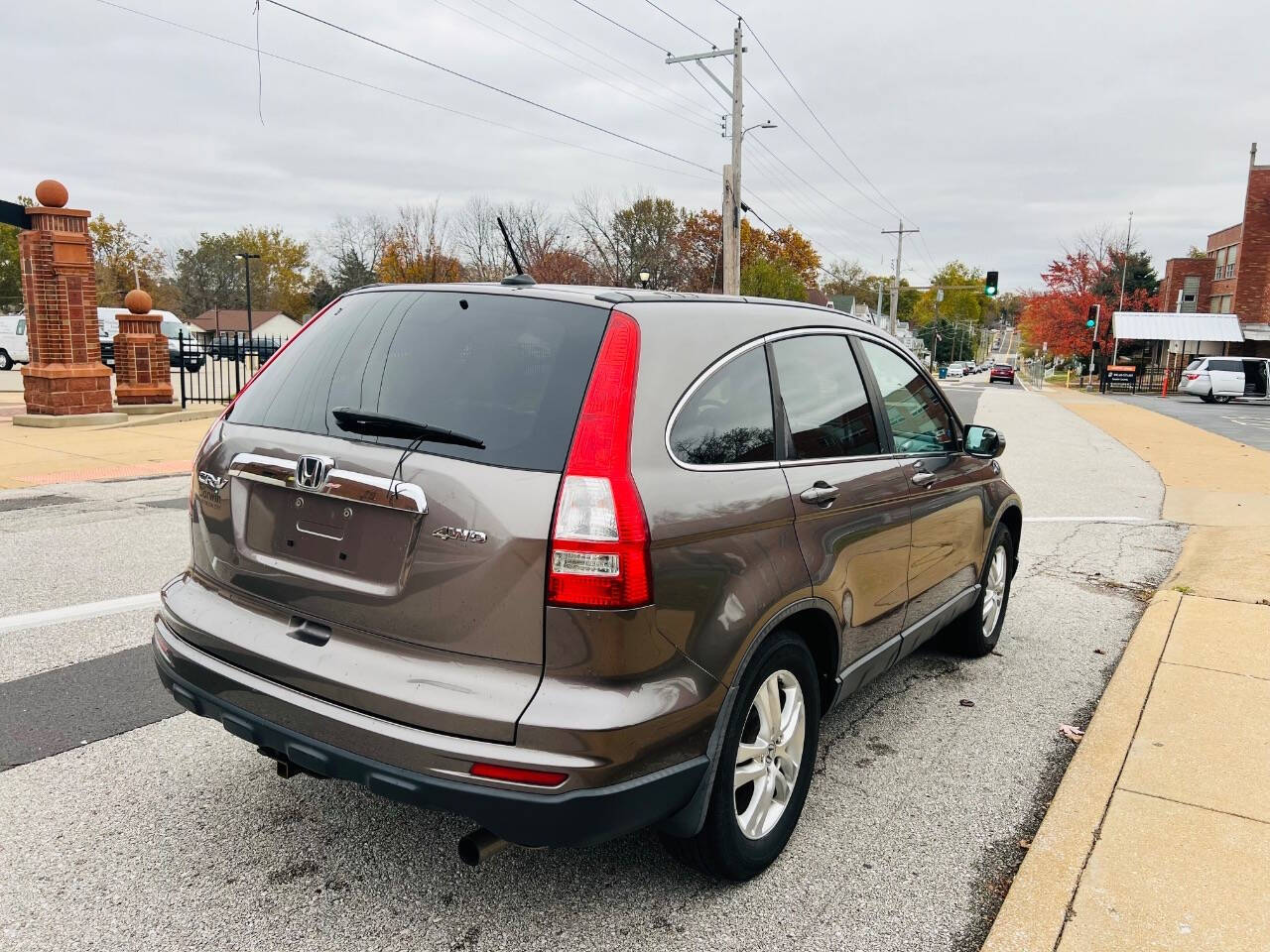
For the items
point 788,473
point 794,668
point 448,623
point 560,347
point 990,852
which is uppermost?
point 560,347

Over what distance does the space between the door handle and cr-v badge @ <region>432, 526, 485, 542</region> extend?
3.60ft

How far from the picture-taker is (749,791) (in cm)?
296

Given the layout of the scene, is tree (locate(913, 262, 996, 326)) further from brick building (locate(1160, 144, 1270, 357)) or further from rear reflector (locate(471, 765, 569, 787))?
rear reflector (locate(471, 765, 569, 787))

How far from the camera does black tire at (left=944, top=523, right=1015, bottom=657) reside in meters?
4.91

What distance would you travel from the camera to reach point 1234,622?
567 cm

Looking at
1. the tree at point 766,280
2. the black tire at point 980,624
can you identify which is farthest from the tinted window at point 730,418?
the tree at point 766,280

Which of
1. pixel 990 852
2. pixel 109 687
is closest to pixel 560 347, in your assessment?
pixel 990 852

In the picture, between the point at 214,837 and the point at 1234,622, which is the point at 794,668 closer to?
the point at 214,837

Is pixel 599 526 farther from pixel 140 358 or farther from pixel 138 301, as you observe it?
pixel 138 301

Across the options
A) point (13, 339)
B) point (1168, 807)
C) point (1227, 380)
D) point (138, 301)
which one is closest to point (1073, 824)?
point (1168, 807)

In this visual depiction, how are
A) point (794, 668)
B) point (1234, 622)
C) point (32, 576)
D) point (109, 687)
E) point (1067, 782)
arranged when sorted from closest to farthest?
point (794, 668) < point (1067, 782) < point (109, 687) < point (1234, 622) < point (32, 576)

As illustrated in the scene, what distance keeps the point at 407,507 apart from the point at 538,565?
1.32ft

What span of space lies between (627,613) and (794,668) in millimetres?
881

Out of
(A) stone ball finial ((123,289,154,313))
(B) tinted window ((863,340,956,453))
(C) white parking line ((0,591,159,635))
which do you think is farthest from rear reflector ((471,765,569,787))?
(A) stone ball finial ((123,289,154,313))
